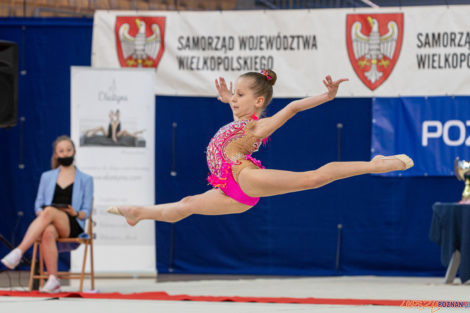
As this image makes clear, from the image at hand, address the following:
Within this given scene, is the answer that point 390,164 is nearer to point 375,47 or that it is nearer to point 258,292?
point 258,292

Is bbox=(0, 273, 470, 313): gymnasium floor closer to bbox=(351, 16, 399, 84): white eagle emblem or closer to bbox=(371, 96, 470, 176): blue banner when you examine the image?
bbox=(371, 96, 470, 176): blue banner

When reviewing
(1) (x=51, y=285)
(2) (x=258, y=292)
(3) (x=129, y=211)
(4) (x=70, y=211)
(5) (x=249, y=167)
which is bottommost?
(2) (x=258, y=292)

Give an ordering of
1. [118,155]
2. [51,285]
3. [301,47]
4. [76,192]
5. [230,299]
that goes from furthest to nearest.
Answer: [301,47], [118,155], [76,192], [51,285], [230,299]

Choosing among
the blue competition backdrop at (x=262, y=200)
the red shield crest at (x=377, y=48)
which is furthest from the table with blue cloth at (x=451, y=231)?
the red shield crest at (x=377, y=48)

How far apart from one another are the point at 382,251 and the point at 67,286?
3.40 meters

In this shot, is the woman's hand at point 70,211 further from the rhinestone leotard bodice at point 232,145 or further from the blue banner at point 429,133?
the blue banner at point 429,133

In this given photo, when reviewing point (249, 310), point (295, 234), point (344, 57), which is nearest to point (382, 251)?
point (295, 234)

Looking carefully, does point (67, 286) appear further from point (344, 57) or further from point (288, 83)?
point (344, 57)

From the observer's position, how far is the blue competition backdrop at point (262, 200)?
843cm

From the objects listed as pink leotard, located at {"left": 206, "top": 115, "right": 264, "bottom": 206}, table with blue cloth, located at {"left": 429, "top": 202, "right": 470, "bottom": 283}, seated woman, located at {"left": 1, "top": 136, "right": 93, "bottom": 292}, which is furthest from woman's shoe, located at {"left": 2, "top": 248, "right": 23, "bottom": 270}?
table with blue cloth, located at {"left": 429, "top": 202, "right": 470, "bottom": 283}

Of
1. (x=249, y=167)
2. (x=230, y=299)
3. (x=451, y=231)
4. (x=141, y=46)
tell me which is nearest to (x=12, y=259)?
(x=230, y=299)

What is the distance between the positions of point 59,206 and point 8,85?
1086mm

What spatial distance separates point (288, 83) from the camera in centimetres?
845

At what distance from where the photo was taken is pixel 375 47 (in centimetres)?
835
